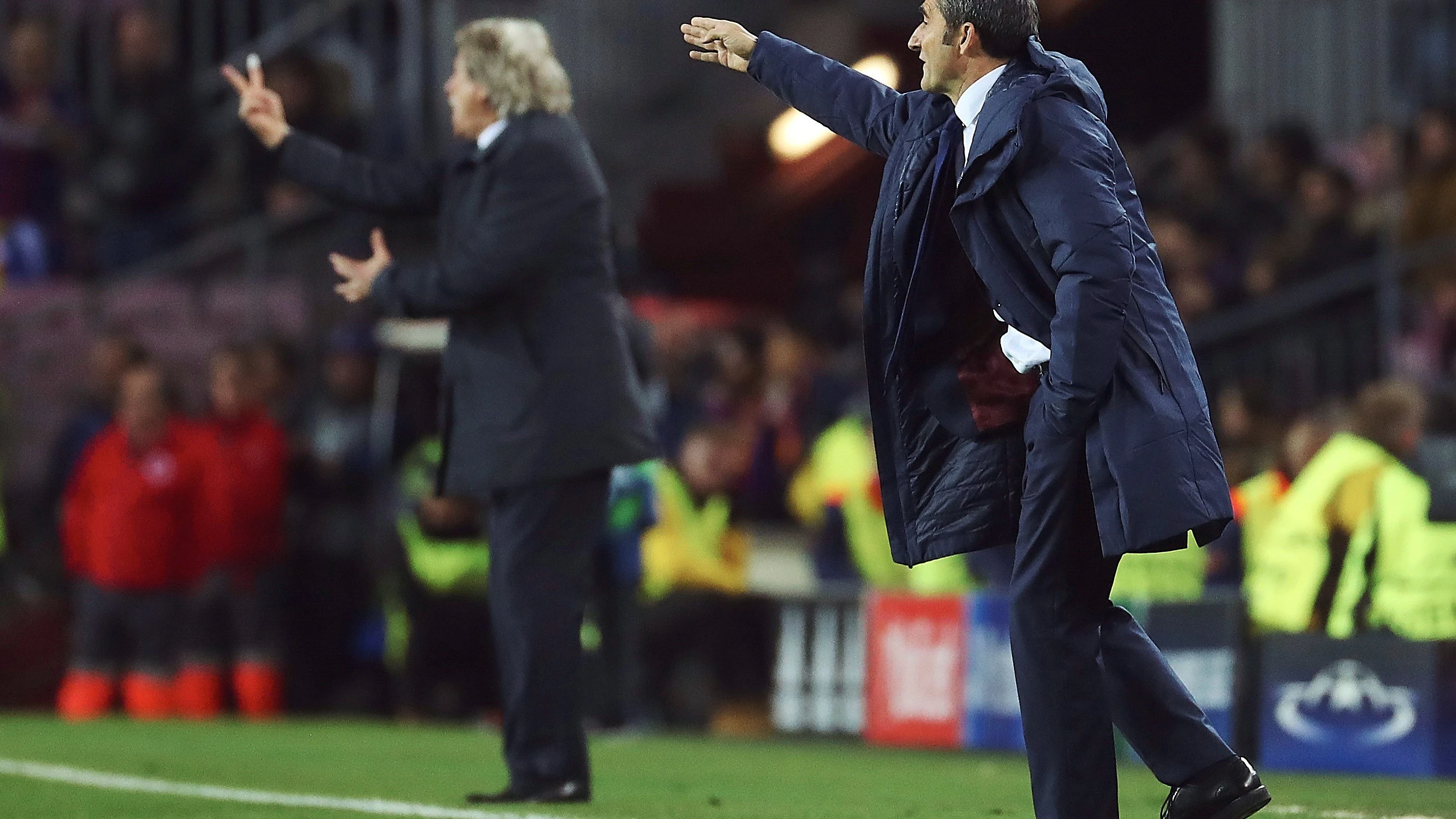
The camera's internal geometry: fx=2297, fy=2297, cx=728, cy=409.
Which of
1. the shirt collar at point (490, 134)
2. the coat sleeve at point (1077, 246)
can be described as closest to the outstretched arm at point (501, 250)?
the shirt collar at point (490, 134)

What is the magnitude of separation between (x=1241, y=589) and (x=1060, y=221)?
6747 millimetres

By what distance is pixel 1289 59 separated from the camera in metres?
16.2

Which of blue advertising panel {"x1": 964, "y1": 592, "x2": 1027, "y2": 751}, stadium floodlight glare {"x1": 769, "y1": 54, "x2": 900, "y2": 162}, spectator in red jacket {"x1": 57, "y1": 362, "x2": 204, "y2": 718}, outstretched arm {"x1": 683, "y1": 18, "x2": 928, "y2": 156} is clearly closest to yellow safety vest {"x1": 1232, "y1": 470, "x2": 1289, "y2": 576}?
blue advertising panel {"x1": 964, "y1": 592, "x2": 1027, "y2": 751}

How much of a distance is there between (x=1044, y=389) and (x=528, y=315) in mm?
2492

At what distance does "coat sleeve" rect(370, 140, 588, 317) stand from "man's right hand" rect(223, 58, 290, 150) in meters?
0.69

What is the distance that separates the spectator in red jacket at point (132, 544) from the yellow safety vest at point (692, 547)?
2734mm

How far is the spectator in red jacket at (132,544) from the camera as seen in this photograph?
13164mm

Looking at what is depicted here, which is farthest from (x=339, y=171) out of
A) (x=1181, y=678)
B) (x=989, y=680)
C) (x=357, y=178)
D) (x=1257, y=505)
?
(x=1257, y=505)

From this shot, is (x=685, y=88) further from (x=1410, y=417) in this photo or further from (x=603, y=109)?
(x=1410, y=417)

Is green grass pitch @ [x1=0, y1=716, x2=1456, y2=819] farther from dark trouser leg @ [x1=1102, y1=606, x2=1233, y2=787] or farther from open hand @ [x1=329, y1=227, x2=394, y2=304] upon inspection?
open hand @ [x1=329, y1=227, x2=394, y2=304]

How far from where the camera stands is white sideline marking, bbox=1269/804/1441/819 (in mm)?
6855

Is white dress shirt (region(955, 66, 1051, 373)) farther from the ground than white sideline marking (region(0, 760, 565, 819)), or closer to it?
farther from the ground

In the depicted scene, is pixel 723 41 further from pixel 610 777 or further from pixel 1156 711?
pixel 610 777

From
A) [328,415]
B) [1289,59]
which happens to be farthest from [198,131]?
[1289,59]
